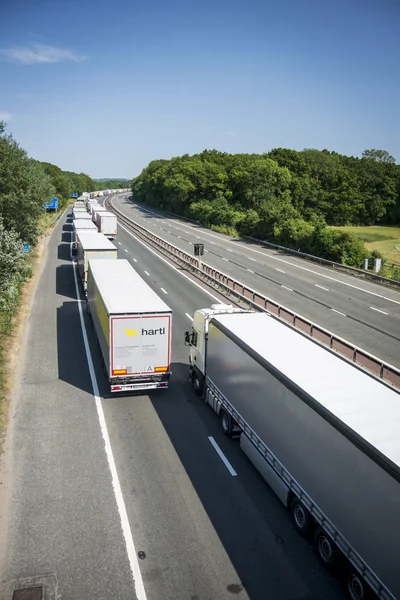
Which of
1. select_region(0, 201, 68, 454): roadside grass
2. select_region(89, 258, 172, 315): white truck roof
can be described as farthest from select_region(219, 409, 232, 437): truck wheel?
select_region(0, 201, 68, 454): roadside grass

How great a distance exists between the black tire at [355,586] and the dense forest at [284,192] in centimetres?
5188

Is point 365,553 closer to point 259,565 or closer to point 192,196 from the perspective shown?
point 259,565

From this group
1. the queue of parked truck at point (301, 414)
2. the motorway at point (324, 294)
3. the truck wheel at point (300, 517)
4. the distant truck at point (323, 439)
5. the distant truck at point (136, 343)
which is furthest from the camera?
the motorway at point (324, 294)

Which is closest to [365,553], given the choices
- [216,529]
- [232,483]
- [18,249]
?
[216,529]

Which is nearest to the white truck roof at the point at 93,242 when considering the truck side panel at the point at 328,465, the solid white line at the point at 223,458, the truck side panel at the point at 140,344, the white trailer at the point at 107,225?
the truck side panel at the point at 140,344

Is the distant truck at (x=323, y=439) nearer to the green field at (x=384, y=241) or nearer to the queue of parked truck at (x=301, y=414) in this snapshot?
the queue of parked truck at (x=301, y=414)

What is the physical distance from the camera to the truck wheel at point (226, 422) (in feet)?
45.5

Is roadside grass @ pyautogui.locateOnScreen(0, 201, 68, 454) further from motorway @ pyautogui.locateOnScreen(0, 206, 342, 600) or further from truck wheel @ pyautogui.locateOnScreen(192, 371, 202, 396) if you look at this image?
truck wheel @ pyautogui.locateOnScreen(192, 371, 202, 396)

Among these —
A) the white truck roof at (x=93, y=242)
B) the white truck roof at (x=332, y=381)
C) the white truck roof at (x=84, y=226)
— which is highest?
the white truck roof at (x=84, y=226)

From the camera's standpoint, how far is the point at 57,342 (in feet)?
72.3

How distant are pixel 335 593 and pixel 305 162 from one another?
97.0m

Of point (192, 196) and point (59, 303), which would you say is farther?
point (192, 196)

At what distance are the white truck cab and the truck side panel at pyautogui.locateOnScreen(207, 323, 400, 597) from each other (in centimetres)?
287

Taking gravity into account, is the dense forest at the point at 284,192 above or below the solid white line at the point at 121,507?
above
